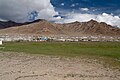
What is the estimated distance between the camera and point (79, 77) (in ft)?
59.0

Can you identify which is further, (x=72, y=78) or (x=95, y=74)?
(x=95, y=74)

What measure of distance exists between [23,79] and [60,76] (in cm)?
307

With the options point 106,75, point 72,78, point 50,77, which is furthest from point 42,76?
point 106,75

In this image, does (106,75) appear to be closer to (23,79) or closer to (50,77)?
(50,77)

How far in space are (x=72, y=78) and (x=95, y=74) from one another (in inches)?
113

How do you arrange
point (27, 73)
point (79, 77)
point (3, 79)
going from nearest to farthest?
point (3, 79) < point (79, 77) < point (27, 73)

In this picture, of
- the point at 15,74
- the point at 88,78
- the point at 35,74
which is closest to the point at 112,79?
the point at 88,78

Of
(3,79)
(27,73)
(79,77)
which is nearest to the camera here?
(3,79)

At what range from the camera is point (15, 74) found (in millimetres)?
18875

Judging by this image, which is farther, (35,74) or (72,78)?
(35,74)

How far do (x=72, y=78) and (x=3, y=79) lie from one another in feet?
17.4

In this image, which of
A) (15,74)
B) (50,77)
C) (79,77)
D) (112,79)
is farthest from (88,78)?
(15,74)

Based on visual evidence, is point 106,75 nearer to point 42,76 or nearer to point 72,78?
point 72,78

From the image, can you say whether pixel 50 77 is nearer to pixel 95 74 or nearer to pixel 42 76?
pixel 42 76
